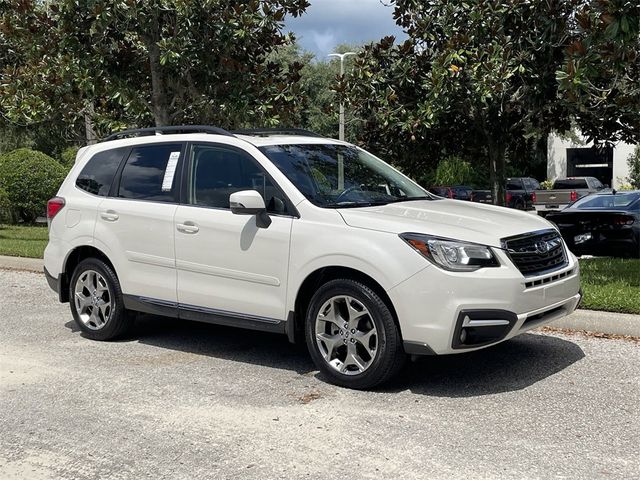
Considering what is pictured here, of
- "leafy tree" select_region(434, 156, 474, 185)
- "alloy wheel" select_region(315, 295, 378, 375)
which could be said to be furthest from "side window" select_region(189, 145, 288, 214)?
"leafy tree" select_region(434, 156, 474, 185)

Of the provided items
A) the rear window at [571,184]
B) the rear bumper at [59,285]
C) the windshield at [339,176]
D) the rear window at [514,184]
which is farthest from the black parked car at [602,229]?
the rear window at [514,184]

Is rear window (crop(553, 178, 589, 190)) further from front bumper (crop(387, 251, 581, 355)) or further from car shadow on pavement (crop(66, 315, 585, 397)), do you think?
front bumper (crop(387, 251, 581, 355))

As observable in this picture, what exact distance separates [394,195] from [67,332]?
11.8 ft

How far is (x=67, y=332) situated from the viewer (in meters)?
7.63

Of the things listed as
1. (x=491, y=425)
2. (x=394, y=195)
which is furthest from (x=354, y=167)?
(x=491, y=425)

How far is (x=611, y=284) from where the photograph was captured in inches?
352

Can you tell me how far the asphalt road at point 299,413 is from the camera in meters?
4.15

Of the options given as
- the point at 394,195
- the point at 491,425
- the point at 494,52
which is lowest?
the point at 491,425

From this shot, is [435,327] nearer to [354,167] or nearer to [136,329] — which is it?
[354,167]

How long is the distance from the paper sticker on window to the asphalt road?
146cm

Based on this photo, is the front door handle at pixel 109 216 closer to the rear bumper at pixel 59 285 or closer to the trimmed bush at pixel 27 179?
the rear bumper at pixel 59 285

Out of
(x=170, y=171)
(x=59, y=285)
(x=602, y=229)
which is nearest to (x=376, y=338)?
(x=170, y=171)

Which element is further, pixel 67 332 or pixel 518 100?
pixel 518 100

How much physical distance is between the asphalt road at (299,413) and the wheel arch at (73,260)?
62 cm
